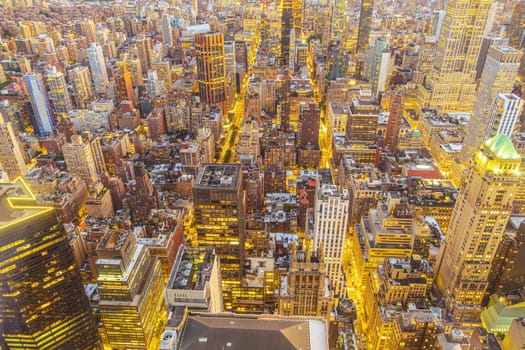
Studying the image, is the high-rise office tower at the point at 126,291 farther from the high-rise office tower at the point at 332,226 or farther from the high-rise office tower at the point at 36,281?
the high-rise office tower at the point at 332,226

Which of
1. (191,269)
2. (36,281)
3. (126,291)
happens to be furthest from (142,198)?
(36,281)

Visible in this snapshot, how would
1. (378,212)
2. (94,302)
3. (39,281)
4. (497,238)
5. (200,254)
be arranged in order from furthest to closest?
1. (378,212)
2. (94,302)
3. (497,238)
4. (200,254)
5. (39,281)

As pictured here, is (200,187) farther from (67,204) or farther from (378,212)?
(67,204)

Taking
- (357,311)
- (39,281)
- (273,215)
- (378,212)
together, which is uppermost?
(39,281)

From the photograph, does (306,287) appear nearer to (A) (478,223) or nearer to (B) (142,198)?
(A) (478,223)

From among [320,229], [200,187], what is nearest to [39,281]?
[200,187]

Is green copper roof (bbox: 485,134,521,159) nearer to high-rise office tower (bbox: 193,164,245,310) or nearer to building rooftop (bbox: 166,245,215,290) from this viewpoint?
high-rise office tower (bbox: 193,164,245,310)

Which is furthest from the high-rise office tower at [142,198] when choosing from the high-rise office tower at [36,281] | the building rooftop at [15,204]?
the building rooftop at [15,204]
